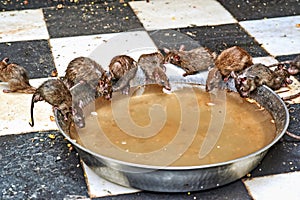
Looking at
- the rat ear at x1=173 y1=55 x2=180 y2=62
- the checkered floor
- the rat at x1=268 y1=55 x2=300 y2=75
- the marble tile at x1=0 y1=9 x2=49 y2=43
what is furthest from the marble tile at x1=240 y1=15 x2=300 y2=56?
the marble tile at x1=0 y1=9 x2=49 y2=43

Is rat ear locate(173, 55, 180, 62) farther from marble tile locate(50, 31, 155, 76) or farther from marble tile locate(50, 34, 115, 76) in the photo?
marble tile locate(50, 34, 115, 76)

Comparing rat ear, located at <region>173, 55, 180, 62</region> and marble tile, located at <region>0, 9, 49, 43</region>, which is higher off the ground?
rat ear, located at <region>173, 55, 180, 62</region>

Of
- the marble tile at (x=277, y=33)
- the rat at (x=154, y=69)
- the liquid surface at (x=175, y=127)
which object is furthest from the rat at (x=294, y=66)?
the rat at (x=154, y=69)

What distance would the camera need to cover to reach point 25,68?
12.2ft

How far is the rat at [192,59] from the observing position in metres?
3.49

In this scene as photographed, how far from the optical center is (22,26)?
4344 mm

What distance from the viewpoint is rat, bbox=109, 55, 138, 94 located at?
10.8 ft

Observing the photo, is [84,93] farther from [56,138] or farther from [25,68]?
[25,68]

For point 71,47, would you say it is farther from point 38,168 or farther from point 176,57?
point 38,168

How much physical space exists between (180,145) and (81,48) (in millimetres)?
1484

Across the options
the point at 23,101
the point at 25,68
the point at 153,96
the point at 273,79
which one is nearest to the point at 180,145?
the point at 153,96

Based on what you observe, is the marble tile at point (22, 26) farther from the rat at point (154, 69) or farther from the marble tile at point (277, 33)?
the marble tile at point (277, 33)

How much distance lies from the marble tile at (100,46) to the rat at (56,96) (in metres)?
0.70

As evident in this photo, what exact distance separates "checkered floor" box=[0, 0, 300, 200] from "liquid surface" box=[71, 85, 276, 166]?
135 mm
